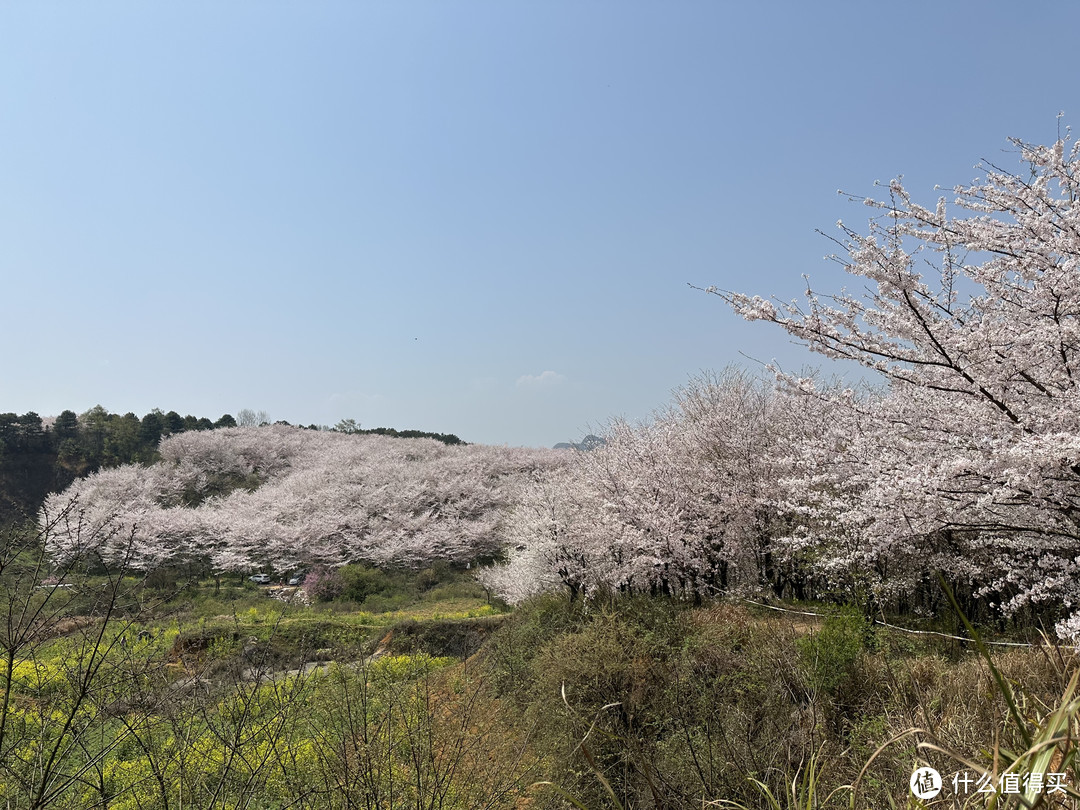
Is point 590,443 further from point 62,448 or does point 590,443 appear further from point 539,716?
point 62,448

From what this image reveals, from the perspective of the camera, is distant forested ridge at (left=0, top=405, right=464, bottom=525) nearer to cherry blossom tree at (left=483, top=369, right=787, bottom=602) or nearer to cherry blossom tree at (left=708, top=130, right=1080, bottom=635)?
cherry blossom tree at (left=483, top=369, right=787, bottom=602)

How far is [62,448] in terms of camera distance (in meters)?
42.1

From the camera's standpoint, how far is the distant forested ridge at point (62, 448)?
3944 cm

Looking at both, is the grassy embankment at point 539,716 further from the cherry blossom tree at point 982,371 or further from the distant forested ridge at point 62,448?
the distant forested ridge at point 62,448

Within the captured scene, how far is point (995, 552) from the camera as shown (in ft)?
29.8

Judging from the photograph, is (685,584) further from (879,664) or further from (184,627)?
(184,627)

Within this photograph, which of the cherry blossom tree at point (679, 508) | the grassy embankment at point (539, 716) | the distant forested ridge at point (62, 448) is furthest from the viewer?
the distant forested ridge at point (62, 448)

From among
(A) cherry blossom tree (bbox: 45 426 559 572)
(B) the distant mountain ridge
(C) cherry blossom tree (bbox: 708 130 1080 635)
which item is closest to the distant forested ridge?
(A) cherry blossom tree (bbox: 45 426 559 572)

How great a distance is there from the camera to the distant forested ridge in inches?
1553

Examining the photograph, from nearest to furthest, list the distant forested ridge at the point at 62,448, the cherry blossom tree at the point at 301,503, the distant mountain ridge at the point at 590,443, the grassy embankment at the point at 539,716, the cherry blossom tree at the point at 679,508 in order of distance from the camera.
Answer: the grassy embankment at the point at 539,716 < the cherry blossom tree at the point at 679,508 < the distant mountain ridge at the point at 590,443 < the cherry blossom tree at the point at 301,503 < the distant forested ridge at the point at 62,448

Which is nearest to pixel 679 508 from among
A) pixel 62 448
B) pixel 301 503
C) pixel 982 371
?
pixel 982 371

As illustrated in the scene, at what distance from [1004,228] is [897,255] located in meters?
1.88

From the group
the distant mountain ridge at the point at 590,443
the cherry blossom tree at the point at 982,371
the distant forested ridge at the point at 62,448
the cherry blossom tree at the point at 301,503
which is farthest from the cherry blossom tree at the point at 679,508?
the distant forested ridge at the point at 62,448

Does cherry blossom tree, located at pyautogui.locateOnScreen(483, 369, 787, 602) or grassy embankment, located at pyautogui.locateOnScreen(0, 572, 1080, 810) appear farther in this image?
cherry blossom tree, located at pyautogui.locateOnScreen(483, 369, 787, 602)
